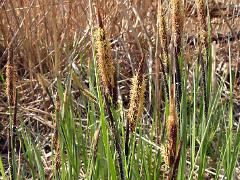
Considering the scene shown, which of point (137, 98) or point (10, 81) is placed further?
point (10, 81)

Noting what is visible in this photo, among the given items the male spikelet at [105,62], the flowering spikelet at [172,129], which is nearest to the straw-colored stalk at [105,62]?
the male spikelet at [105,62]

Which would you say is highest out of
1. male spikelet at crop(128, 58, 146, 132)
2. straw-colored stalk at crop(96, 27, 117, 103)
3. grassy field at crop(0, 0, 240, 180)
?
straw-colored stalk at crop(96, 27, 117, 103)

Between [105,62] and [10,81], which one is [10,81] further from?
[105,62]

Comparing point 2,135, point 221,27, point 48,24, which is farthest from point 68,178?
point 221,27

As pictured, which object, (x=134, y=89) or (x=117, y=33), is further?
(x=117, y=33)

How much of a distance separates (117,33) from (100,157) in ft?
5.45

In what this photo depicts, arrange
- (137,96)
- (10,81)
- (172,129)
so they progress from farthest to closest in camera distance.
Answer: (10,81) < (137,96) < (172,129)

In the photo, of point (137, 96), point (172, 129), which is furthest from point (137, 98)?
point (172, 129)

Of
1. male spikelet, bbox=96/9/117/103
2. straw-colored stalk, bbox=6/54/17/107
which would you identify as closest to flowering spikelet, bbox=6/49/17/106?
straw-colored stalk, bbox=6/54/17/107

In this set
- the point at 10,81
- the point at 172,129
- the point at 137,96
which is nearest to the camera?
the point at 172,129

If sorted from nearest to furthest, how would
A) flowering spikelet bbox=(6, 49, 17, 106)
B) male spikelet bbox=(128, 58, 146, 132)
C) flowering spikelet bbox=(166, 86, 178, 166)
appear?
flowering spikelet bbox=(166, 86, 178, 166) < male spikelet bbox=(128, 58, 146, 132) < flowering spikelet bbox=(6, 49, 17, 106)

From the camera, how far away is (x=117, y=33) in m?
2.70

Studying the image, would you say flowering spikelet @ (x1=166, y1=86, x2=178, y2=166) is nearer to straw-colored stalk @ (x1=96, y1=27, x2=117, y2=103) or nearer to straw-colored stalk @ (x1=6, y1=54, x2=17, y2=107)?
straw-colored stalk @ (x1=96, y1=27, x2=117, y2=103)

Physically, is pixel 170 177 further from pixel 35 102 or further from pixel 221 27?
pixel 221 27
